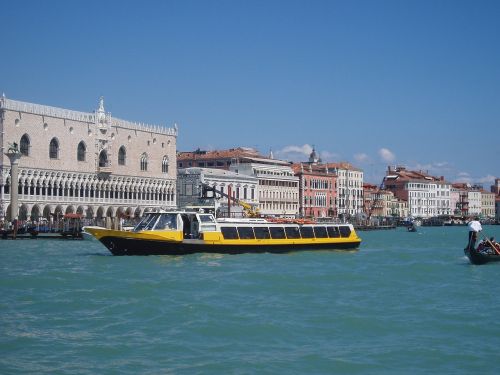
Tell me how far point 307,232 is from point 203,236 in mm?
5255

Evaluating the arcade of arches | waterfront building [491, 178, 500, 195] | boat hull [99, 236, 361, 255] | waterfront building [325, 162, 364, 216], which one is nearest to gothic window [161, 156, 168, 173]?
the arcade of arches

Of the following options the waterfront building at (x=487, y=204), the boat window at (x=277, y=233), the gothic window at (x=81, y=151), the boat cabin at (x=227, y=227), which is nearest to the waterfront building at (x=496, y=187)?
the waterfront building at (x=487, y=204)

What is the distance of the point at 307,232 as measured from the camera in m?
33.5

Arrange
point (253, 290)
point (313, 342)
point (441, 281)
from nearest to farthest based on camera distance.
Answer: point (313, 342) < point (253, 290) < point (441, 281)

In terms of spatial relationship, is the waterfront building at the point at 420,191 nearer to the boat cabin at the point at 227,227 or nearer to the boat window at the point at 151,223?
the boat cabin at the point at 227,227

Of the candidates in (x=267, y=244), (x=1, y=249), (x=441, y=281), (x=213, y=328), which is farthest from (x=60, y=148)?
(x=213, y=328)

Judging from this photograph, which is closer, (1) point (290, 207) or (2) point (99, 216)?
(2) point (99, 216)

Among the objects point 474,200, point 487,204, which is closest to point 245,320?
point 474,200

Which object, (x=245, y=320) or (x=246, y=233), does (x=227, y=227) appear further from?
(x=245, y=320)

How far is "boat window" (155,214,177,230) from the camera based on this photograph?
95.5 ft

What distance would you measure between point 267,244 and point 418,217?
88729mm

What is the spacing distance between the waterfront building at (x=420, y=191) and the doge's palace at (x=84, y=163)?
55.3 m

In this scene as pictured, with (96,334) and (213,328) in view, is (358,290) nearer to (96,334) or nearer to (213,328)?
(213,328)

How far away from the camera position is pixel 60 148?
193 feet
